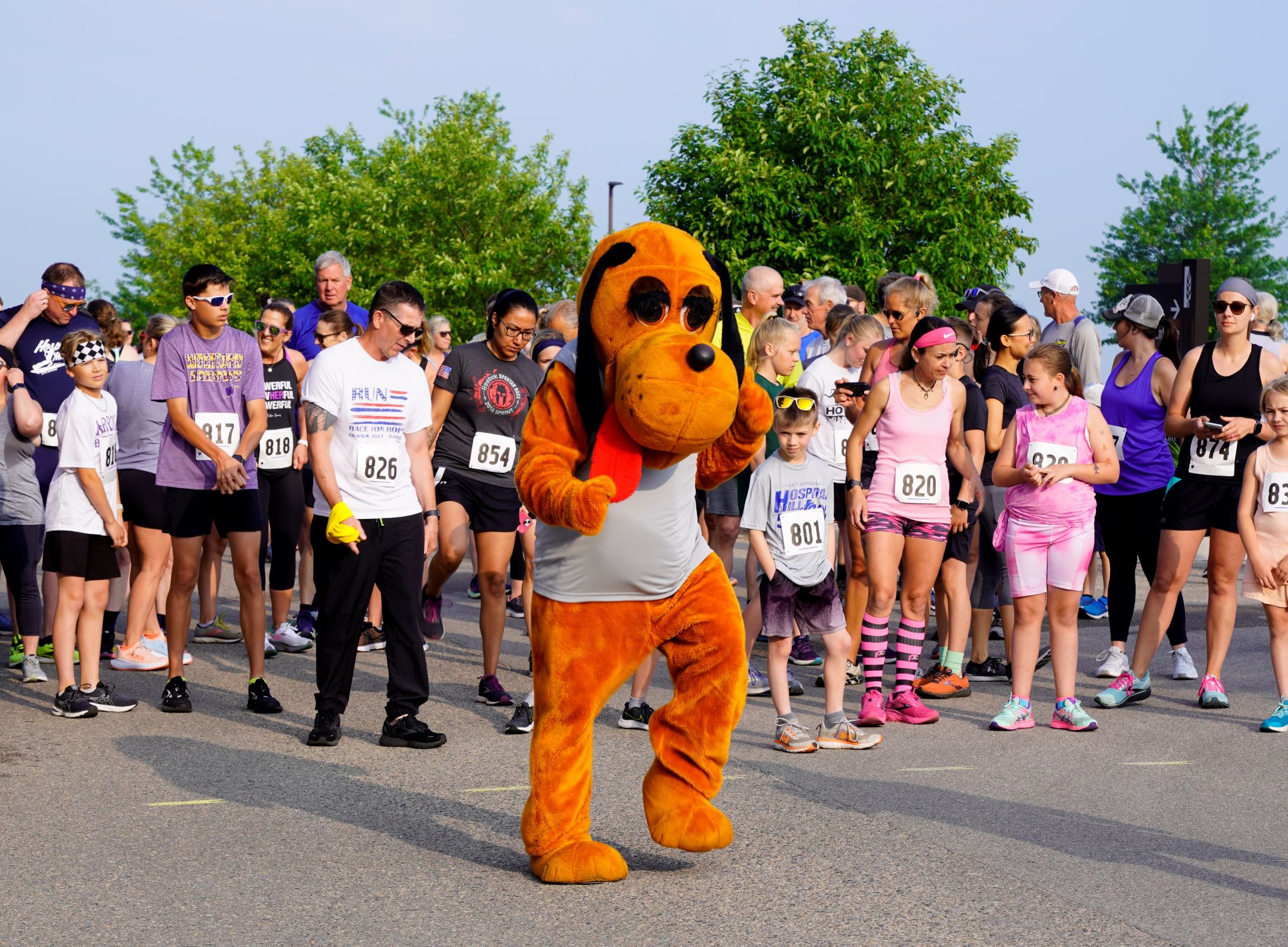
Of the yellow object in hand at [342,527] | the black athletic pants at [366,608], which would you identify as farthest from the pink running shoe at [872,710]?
the yellow object in hand at [342,527]

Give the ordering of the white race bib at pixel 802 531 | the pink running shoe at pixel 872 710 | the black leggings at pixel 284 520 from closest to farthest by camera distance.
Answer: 1. the white race bib at pixel 802 531
2. the pink running shoe at pixel 872 710
3. the black leggings at pixel 284 520

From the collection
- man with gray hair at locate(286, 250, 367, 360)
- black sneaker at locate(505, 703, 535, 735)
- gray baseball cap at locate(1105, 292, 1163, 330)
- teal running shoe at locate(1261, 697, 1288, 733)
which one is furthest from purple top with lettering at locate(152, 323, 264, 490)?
teal running shoe at locate(1261, 697, 1288, 733)

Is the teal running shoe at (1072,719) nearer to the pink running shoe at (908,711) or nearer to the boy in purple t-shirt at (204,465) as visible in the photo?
the pink running shoe at (908,711)

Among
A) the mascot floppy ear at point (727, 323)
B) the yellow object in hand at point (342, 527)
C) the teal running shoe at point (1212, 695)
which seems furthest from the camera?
the teal running shoe at point (1212, 695)

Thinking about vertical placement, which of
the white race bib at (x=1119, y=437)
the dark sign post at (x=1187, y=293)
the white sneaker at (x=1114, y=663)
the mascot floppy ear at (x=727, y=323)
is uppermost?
the dark sign post at (x=1187, y=293)

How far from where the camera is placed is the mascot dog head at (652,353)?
464 centimetres

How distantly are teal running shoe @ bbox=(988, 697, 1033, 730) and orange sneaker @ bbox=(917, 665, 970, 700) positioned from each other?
84cm

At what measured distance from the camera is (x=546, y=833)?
489cm

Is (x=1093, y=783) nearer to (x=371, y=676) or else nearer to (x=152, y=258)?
(x=371, y=676)

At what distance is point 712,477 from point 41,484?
5.54 metres

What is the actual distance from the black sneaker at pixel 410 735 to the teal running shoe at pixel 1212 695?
4.15 m

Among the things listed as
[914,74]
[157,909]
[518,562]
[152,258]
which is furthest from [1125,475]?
[152,258]

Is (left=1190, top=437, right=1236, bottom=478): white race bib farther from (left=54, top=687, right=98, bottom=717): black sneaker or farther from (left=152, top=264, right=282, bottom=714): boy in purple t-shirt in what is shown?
(left=54, top=687, right=98, bottom=717): black sneaker

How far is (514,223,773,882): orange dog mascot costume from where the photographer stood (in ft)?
16.1
